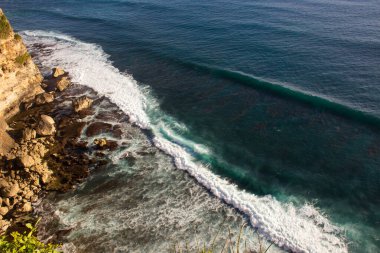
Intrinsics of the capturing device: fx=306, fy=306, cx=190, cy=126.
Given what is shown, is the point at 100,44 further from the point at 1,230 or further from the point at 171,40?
the point at 1,230

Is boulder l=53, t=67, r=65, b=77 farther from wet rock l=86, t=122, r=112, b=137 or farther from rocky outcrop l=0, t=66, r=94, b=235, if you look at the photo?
wet rock l=86, t=122, r=112, b=137

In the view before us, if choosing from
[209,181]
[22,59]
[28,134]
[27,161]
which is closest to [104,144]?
[27,161]

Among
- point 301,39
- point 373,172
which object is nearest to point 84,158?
point 373,172

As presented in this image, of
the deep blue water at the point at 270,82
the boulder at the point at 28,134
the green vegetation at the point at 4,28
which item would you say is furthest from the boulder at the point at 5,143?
the deep blue water at the point at 270,82

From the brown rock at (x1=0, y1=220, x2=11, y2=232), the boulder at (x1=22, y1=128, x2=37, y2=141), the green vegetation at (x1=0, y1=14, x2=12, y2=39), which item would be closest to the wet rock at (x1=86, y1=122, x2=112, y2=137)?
the boulder at (x1=22, y1=128, x2=37, y2=141)

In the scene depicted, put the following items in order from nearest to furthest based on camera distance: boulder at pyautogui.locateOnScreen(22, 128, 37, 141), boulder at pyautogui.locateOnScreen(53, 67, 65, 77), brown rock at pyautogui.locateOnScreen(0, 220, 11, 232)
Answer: brown rock at pyautogui.locateOnScreen(0, 220, 11, 232), boulder at pyautogui.locateOnScreen(22, 128, 37, 141), boulder at pyautogui.locateOnScreen(53, 67, 65, 77)

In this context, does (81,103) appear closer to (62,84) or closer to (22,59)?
(62,84)

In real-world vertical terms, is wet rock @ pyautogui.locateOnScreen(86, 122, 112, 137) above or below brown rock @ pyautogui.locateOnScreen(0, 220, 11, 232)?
above
